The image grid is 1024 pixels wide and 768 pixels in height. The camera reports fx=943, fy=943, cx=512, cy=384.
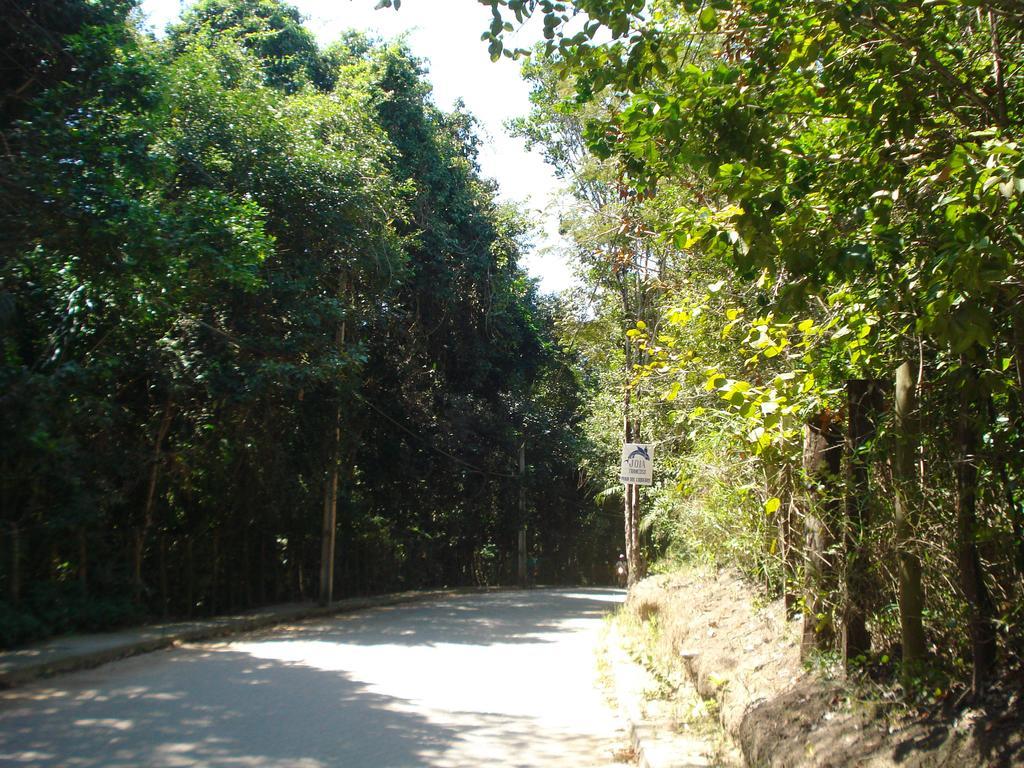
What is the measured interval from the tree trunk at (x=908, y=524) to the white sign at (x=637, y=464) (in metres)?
10.6

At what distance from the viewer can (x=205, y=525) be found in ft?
60.0

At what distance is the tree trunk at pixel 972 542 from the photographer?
16.6 feet

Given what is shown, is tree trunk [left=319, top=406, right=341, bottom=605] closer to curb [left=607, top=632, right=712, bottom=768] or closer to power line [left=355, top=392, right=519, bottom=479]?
power line [left=355, top=392, right=519, bottom=479]

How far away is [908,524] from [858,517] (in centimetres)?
64

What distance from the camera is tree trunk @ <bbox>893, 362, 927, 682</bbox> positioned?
18.3 ft

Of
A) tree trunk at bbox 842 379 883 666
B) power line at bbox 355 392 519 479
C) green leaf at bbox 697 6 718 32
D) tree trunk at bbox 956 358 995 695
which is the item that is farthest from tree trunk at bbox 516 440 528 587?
tree trunk at bbox 956 358 995 695

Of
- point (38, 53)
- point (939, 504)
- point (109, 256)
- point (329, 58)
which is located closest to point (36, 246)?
point (109, 256)

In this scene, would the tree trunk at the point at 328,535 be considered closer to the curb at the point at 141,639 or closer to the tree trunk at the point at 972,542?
the curb at the point at 141,639

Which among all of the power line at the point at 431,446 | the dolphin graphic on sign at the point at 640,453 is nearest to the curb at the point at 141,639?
the power line at the point at 431,446

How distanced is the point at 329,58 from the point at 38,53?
17.2 metres

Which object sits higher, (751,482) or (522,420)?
(522,420)

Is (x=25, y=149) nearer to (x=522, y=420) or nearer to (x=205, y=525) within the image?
(x=205, y=525)

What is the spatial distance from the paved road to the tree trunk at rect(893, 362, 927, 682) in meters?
2.77

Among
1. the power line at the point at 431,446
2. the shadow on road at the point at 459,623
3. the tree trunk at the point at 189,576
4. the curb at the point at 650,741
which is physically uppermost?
the power line at the point at 431,446
